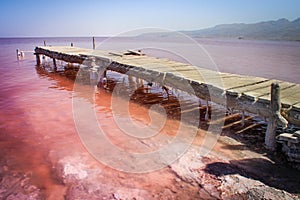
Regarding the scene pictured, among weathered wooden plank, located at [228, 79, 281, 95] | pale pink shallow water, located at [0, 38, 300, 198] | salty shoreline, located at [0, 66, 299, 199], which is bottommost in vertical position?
salty shoreline, located at [0, 66, 299, 199]

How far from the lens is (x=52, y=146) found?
243 inches

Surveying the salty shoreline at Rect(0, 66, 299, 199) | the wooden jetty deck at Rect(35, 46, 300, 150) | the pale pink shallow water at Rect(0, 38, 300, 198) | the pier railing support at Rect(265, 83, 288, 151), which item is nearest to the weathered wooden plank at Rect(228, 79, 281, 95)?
the wooden jetty deck at Rect(35, 46, 300, 150)

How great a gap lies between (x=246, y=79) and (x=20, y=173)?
6763 mm

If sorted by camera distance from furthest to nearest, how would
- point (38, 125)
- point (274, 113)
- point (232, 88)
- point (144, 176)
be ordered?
point (38, 125) → point (232, 88) → point (274, 113) → point (144, 176)

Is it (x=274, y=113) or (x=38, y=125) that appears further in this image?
(x=38, y=125)

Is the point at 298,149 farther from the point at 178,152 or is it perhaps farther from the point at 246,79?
the point at 246,79

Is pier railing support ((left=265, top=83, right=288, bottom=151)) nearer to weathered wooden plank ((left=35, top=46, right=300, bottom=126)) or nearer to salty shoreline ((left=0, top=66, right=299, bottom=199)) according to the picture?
weathered wooden plank ((left=35, top=46, right=300, bottom=126))

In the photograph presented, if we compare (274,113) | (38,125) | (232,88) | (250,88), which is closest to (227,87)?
(232,88)

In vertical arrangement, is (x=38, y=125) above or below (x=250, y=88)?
below

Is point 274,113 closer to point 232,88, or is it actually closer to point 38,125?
point 232,88

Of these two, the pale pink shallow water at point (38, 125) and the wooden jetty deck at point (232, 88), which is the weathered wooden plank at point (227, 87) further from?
the pale pink shallow water at point (38, 125)

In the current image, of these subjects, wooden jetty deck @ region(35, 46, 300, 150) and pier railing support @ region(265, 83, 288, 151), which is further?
wooden jetty deck @ region(35, 46, 300, 150)

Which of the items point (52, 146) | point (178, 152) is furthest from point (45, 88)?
point (178, 152)

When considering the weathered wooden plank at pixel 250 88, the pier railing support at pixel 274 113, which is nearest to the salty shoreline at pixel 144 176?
the pier railing support at pixel 274 113
